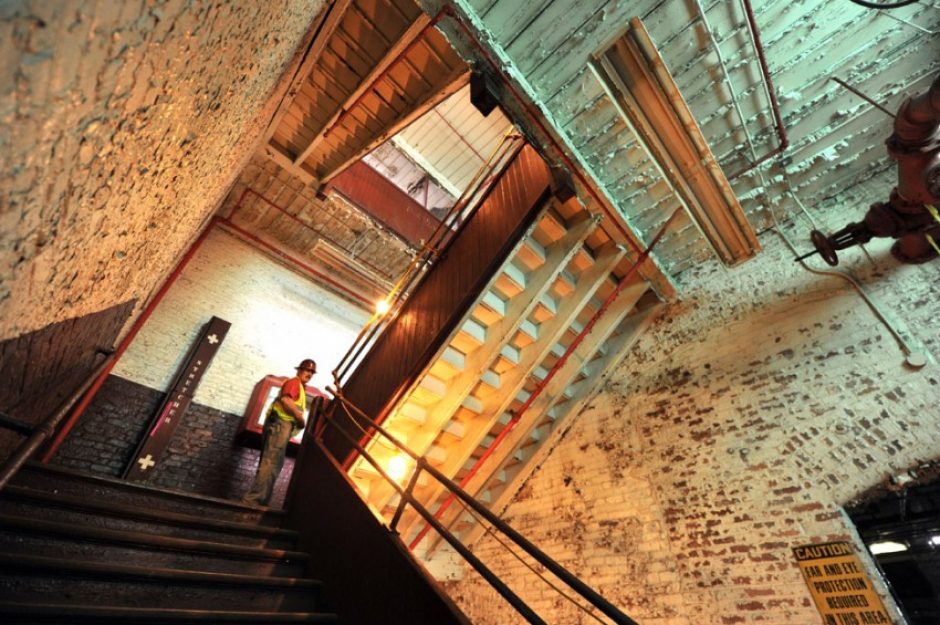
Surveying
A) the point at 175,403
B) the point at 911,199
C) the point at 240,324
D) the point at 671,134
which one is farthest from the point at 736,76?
the point at 175,403

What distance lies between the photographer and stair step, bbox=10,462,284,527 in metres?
2.33

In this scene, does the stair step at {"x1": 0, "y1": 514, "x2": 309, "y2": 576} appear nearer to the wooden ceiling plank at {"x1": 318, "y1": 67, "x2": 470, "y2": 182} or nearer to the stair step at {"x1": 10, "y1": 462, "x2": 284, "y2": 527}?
the stair step at {"x1": 10, "y1": 462, "x2": 284, "y2": 527}

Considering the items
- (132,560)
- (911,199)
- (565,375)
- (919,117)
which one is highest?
(919,117)

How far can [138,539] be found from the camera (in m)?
2.20

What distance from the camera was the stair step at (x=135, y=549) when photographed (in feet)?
6.35

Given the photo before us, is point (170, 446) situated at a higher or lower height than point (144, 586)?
lower

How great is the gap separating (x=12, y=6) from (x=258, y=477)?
4112mm

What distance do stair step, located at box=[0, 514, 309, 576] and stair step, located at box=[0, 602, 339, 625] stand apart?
0.42 metres

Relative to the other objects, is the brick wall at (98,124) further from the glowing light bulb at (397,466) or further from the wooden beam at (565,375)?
the wooden beam at (565,375)

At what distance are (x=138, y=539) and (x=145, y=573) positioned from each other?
0.29 meters

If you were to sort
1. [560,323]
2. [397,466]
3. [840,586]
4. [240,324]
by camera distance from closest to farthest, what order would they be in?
[840,586] → [560,323] → [397,466] → [240,324]

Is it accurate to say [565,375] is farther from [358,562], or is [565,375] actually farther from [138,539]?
[138,539]

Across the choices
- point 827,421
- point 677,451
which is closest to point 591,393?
point 677,451

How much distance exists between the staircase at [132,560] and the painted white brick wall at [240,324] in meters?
3.22
